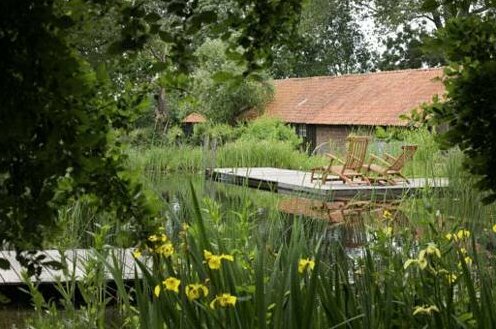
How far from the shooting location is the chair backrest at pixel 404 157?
44.6ft

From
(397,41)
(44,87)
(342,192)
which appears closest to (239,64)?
(44,87)

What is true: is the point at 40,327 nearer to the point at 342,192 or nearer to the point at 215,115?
the point at 342,192

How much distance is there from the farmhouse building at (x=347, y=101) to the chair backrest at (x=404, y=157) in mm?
8664

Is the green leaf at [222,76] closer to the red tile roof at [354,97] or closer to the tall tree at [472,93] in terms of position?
the tall tree at [472,93]

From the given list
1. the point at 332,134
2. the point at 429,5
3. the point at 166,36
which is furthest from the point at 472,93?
the point at 332,134

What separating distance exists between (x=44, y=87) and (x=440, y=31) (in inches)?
32.5

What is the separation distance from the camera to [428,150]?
470 inches

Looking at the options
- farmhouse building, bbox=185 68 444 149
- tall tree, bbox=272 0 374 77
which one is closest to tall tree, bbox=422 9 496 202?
farmhouse building, bbox=185 68 444 149

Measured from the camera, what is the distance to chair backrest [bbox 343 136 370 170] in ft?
46.6

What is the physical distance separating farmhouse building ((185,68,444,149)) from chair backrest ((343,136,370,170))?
826 cm

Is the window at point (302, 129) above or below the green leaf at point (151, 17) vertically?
below

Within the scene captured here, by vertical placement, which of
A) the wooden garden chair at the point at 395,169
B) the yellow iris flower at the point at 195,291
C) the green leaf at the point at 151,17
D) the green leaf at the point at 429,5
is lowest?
the wooden garden chair at the point at 395,169

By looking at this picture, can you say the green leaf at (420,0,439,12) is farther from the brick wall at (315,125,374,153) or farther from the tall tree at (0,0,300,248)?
the brick wall at (315,125,374,153)

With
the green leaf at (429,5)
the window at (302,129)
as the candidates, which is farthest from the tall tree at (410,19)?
the window at (302,129)
